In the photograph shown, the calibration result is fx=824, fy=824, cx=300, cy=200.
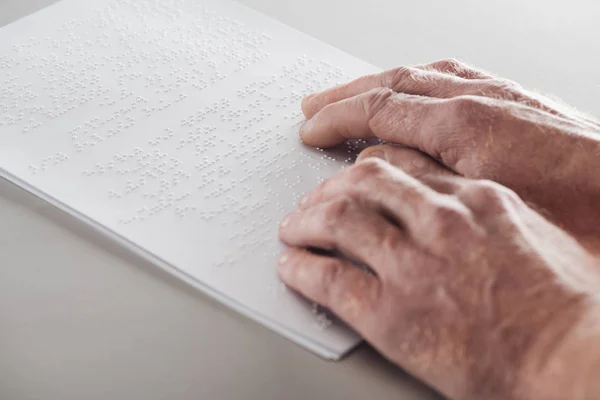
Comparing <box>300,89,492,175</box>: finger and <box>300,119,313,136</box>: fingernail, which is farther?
<box>300,119,313,136</box>: fingernail

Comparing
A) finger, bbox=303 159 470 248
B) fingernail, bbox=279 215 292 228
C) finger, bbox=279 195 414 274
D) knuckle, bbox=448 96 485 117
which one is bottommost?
fingernail, bbox=279 215 292 228

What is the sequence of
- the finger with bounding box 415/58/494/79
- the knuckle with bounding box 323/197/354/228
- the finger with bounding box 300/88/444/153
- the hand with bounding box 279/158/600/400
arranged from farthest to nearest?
the finger with bounding box 415/58/494/79, the finger with bounding box 300/88/444/153, the knuckle with bounding box 323/197/354/228, the hand with bounding box 279/158/600/400

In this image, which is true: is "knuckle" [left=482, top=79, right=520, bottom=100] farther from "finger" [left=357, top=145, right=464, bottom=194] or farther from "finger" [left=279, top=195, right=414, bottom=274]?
"finger" [left=279, top=195, right=414, bottom=274]

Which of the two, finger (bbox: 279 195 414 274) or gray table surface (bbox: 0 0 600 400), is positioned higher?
finger (bbox: 279 195 414 274)

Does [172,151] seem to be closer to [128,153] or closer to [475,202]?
[128,153]

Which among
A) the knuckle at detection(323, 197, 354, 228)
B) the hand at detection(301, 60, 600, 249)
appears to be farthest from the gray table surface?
the hand at detection(301, 60, 600, 249)

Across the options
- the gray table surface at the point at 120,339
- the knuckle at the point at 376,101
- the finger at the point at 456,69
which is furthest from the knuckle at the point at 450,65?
the gray table surface at the point at 120,339

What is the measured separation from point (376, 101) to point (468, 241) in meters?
0.27

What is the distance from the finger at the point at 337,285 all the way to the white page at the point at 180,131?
20 mm

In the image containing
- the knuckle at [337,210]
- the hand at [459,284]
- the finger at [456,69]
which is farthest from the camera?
the finger at [456,69]

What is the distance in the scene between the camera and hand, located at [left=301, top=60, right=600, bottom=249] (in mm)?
835

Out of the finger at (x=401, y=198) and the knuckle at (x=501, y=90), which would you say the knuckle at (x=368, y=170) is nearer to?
the finger at (x=401, y=198)

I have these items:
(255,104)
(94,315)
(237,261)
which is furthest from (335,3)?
(94,315)

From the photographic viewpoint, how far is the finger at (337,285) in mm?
737
